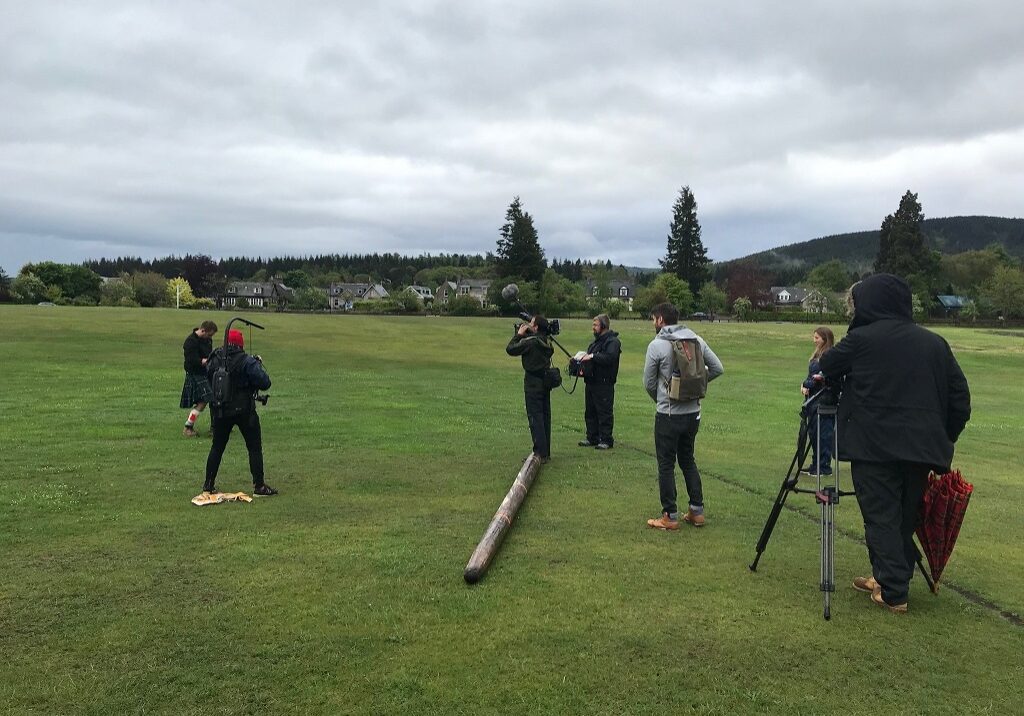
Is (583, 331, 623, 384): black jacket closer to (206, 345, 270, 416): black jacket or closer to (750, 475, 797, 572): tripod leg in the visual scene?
(206, 345, 270, 416): black jacket

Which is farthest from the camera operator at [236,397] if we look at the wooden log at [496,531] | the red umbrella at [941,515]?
the red umbrella at [941,515]

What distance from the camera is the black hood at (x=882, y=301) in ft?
19.5

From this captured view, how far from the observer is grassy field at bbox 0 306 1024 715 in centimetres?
Answer: 453

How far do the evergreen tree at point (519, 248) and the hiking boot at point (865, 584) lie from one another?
98597mm

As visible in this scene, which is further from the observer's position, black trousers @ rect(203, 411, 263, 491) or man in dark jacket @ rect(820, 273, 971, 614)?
black trousers @ rect(203, 411, 263, 491)

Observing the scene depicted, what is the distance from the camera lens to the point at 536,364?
446 inches

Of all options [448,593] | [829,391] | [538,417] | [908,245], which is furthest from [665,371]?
[908,245]

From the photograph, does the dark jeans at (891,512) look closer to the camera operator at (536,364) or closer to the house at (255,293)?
the camera operator at (536,364)

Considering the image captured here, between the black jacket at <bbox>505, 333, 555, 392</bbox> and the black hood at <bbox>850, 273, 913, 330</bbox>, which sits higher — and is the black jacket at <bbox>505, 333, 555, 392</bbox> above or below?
below

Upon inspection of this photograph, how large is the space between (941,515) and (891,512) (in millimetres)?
486

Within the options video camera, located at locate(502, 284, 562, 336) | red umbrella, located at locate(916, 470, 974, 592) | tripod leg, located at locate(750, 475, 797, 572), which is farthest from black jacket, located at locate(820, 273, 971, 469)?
video camera, located at locate(502, 284, 562, 336)

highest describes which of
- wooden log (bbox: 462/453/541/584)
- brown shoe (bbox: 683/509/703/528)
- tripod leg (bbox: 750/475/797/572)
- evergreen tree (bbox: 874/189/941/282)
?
evergreen tree (bbox: 874/189/941/282)

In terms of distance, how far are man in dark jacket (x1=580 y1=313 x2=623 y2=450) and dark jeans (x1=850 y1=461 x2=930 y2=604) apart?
6.98m

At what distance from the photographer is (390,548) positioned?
7.17 meters
